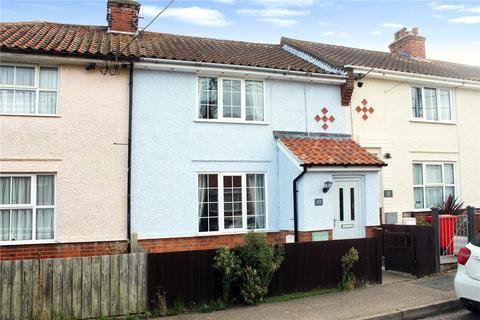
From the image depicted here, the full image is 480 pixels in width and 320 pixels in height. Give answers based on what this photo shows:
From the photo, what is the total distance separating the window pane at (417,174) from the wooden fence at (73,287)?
29.4ft

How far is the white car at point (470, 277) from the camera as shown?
596 centimetres

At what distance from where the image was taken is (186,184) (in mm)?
9922

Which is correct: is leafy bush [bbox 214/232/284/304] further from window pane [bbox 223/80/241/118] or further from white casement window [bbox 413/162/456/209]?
white casement window [bbox 413/162/456/209]

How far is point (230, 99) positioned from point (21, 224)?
5.49m

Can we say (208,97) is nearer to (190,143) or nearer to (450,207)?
(190,143)

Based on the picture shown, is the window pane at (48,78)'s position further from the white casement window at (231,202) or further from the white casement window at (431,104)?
the white casement window at (431,104)

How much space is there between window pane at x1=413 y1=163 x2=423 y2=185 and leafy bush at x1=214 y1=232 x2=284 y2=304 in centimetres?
708

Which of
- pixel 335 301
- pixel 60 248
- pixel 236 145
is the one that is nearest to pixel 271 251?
pixel 335 301

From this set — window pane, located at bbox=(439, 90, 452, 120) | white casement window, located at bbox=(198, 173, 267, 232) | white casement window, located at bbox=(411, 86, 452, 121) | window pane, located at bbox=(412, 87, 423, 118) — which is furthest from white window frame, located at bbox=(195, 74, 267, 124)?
window pane, located at bbox=(439, 90, 452, 120)

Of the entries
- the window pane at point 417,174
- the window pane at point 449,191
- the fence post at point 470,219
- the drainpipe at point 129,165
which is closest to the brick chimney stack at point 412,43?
the window pane at point 417,174

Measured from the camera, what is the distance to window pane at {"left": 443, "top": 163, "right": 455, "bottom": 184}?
521 inches

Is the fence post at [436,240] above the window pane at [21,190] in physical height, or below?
below

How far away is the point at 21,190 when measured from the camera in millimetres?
8867

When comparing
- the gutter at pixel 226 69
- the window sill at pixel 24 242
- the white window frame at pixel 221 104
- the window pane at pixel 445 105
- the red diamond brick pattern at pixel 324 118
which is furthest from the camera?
the window pane at pixel 445 105
